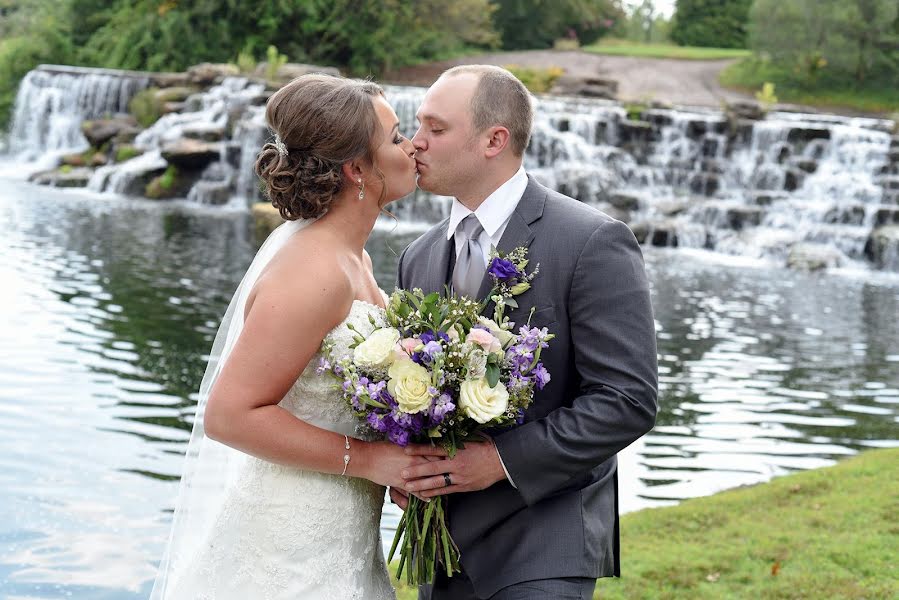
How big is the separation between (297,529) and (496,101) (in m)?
1.45

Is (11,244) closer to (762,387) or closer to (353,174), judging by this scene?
(762,387)

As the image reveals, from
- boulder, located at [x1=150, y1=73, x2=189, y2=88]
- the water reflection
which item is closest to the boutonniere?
the water reflection

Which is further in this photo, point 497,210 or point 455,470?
point 497,210

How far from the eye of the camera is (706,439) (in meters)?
9.53

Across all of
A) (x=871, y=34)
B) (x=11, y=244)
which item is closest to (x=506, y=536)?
(x=11, y=244)

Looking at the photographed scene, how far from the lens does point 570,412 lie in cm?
324

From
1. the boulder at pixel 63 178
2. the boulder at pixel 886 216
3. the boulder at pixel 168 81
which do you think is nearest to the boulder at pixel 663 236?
the boulder at pixel 886 216

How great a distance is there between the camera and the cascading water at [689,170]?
22.5 m

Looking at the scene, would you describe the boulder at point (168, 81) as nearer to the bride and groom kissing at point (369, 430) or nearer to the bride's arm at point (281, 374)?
the bride and groom kissing at point (369, 430)

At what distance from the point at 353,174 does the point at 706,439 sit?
670cm

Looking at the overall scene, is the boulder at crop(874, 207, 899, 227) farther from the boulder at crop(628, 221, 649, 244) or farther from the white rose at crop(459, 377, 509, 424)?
the white rose at crop(459, 377, 509, 424)

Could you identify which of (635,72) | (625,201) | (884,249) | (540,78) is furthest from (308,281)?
(635,72)

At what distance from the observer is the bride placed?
10.6ft

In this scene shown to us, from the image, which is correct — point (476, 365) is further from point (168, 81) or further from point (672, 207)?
point (168, 81)
